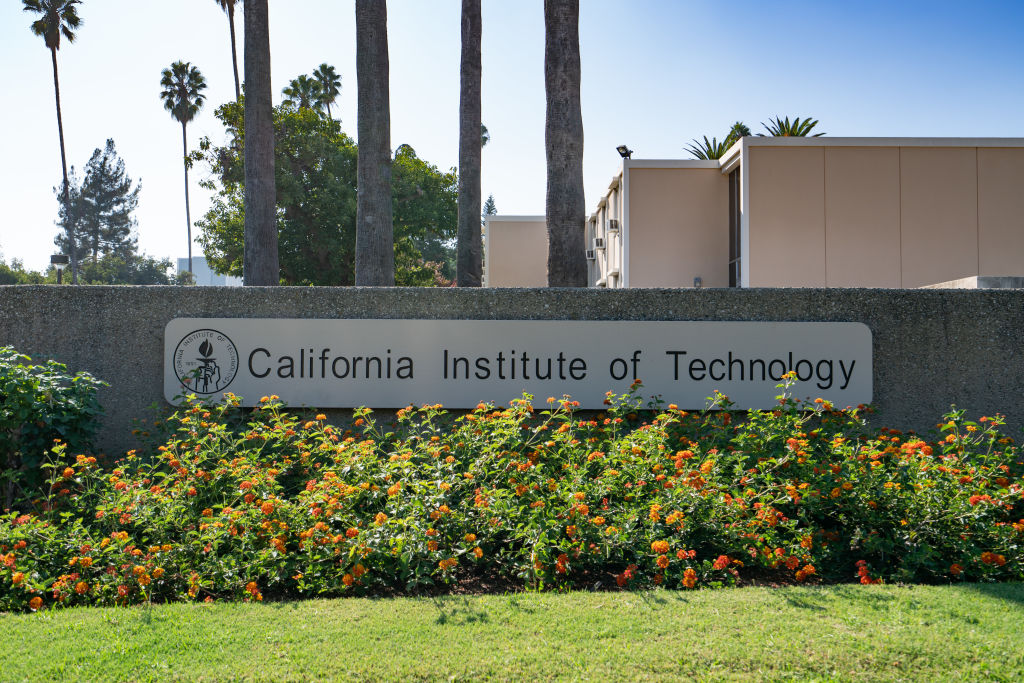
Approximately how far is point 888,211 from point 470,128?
7693 mm

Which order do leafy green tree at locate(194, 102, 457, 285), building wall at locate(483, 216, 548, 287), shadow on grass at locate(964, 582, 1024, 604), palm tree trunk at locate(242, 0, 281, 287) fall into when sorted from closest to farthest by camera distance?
shadow on grass at locate(964, 582, 1024, 604) → palm tree trunk at locate(242, 0, 281, 287) → building wall at locate(483, 216, 548, 287) → leafy green tree at locate(194, 102, 457, 285)

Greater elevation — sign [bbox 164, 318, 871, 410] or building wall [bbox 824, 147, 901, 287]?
building wall [bbox 824, 147, 901, 287]

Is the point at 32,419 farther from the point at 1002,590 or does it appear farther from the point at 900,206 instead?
the point at 900,206

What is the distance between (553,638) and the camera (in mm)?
3211

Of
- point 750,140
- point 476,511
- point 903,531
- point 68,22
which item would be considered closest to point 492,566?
point 476,511

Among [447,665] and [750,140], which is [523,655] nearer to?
[447,665]

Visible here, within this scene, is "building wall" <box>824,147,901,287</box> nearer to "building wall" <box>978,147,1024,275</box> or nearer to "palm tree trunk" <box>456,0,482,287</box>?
"building wall" <box>978,147,1024,275</box>

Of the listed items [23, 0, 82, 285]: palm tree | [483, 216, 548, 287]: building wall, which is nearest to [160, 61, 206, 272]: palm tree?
[23, 0, 82, 285]: palm tree

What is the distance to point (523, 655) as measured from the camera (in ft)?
10.0

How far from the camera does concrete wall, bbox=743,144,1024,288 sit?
13094 millimetres

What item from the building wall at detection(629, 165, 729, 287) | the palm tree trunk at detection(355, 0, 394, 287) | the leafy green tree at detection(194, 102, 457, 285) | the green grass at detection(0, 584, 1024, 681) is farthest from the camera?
the leafy green tree at detection(194, 102, 457, 285)

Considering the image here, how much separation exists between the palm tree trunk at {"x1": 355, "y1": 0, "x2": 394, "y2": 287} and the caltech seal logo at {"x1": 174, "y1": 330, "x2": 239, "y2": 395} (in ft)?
12.7

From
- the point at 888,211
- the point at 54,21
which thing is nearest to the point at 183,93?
the point at 54,21

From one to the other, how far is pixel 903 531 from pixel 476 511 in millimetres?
2482
